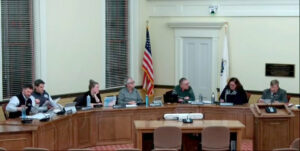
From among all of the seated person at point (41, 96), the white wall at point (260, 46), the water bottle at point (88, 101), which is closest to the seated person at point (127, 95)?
the water bottle at point (88, 101)

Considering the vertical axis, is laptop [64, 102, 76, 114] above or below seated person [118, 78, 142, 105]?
below

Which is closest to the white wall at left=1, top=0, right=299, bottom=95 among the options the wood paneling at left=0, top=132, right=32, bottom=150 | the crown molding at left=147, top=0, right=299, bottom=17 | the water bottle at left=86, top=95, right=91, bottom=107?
the crown molding at left=147, top=0, right=299, bottom=17

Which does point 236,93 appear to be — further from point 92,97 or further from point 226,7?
point 226,7

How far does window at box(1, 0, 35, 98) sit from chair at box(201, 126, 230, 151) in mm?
5026

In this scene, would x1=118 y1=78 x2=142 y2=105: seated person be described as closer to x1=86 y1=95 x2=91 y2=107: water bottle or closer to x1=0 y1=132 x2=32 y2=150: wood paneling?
x1=86 y1=95 x2=91 y2=107: water bottle

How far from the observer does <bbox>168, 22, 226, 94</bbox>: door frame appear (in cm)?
1647

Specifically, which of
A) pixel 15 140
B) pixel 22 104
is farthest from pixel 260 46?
pixel 15 140

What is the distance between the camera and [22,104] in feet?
38.8

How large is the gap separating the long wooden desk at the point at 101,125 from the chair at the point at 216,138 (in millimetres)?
2159

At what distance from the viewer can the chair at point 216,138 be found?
10906 mm

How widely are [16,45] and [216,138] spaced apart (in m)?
5.42

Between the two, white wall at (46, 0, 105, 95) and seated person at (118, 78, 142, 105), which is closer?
seated person at (118, 78, 142, 105)

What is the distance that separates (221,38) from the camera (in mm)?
16359

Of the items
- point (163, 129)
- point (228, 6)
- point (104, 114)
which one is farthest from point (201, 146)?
point (228, 6)
